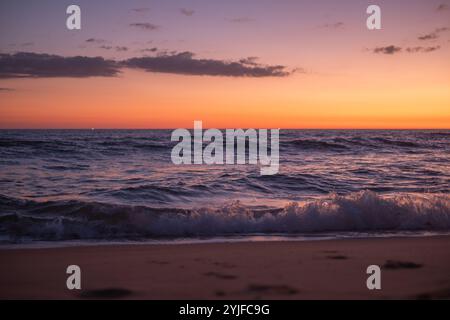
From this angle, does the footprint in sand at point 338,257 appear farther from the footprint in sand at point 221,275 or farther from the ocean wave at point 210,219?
the ocean wave at point 210,219

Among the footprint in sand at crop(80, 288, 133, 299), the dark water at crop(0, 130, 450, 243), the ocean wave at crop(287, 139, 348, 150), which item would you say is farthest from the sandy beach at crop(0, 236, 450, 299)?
the ocean wave at crop(287, 139, 348, 150)

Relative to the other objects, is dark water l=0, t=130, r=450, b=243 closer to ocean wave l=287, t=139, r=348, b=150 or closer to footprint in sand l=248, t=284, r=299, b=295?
footprint in sand l=248, t=284, r=299, b=295

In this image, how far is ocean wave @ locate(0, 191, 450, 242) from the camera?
7430 mm

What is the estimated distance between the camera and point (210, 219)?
7891 mm

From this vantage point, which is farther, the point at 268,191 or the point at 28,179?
the point at 28,179

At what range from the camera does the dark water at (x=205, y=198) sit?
7.71m

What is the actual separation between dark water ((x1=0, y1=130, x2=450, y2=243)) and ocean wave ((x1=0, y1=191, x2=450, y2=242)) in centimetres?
2

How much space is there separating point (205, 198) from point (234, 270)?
5.76 m

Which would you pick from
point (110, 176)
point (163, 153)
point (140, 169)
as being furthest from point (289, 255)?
point (163, 153)

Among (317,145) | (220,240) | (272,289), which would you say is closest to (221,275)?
(272,289)

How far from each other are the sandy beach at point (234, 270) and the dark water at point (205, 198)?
4.38 feet
